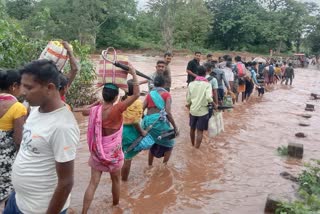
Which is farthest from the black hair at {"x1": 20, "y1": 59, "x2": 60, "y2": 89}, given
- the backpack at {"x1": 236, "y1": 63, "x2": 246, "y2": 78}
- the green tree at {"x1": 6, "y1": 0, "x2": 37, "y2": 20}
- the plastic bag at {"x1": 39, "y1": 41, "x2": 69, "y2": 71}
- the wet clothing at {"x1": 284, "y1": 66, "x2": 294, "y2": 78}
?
the green tree at {"x1": 6, "y1": 0, "x2": 37, "y2": 20}

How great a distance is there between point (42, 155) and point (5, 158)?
1309mm

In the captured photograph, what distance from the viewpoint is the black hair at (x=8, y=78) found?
324 centimetres

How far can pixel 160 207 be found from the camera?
177 inches

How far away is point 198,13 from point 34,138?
158 ft

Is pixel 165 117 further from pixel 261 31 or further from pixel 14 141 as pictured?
pixel 261 31

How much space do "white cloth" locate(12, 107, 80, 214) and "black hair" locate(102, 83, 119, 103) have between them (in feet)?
5.15

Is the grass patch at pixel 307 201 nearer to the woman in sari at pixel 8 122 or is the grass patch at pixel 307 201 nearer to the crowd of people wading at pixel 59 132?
the crowd of people wading at pixel 59 132

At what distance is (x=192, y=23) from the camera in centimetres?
4966

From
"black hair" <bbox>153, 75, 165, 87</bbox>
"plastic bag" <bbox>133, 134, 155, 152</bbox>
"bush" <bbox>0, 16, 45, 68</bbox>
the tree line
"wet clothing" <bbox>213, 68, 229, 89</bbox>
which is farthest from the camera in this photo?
the tree line

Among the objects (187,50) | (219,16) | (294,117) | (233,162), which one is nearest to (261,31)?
(219,16)

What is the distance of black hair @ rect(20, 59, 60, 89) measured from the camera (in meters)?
2.04

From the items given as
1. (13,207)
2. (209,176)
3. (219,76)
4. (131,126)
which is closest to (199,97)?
(209,176)

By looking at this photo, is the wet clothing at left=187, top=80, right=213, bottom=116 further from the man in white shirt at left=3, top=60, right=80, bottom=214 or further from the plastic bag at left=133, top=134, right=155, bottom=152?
the man in white shirt at left=3, top=60, right=80, bottom=214

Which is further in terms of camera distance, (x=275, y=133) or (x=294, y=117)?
(x=294, y=117)
